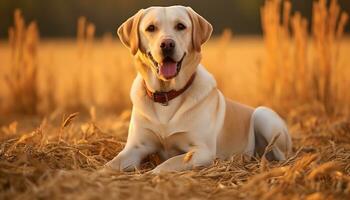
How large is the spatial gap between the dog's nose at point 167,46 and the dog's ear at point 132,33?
296 mm

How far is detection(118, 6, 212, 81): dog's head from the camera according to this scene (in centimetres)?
394

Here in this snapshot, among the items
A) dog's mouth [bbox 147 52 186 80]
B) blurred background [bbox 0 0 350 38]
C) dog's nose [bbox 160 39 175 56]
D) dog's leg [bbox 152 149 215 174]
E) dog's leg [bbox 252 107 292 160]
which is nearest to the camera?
dog's leg [bbox 152 149 215 174]

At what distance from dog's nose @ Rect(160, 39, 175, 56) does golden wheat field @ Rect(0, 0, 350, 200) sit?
0.76 m

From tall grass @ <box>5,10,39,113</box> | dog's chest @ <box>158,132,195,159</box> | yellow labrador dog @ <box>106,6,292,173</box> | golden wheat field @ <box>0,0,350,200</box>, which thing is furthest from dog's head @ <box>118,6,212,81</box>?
tall grass @ <box>5,10,39,113</box>

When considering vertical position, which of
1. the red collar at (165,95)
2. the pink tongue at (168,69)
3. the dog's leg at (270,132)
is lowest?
the dog's leg at (270,132)

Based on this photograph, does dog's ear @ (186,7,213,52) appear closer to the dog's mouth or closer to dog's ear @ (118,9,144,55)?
the dog's mouth

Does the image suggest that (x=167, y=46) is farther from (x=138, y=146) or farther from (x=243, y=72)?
(x=243, y=72)

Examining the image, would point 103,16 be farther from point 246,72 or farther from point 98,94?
point 98,94

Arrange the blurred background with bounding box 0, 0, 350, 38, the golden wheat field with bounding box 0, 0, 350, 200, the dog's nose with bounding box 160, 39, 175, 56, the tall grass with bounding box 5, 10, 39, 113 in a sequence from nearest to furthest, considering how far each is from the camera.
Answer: the golden wheat field with bounding box 0, 0, 350, 200 → the dog's nose with bounding box 160, 39, 175, 56 → the tall grass with bounding box 5, 10, 39, 113 → the blurred background with bounding box 0, 0, 350, 38

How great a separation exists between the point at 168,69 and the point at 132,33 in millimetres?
Answer: 396

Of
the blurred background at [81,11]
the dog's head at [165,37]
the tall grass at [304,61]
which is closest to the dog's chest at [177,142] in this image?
the dog's head at [165,37]

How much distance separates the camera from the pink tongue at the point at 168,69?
397cm

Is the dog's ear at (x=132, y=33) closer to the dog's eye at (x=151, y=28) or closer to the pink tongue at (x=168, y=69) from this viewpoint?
the dog's eye at (x=151, y=28)

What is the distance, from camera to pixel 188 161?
3809mm
